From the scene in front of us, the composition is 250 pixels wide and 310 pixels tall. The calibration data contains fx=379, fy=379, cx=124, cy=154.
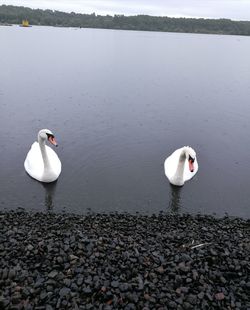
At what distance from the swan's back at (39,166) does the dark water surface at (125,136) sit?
0.32m

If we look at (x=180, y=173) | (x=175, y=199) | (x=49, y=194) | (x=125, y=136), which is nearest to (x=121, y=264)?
(x=175, y=199)

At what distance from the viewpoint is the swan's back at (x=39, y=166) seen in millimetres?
15328

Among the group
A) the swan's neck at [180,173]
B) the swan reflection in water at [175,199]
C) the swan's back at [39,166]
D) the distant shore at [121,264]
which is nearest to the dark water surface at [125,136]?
the swan reflection in water at [175,199]

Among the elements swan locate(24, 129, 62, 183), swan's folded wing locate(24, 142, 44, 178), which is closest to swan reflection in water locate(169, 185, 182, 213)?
swan locate(24, 129, 62, 183)

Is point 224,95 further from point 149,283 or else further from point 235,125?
point 149,283

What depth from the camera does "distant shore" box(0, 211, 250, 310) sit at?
327 inches

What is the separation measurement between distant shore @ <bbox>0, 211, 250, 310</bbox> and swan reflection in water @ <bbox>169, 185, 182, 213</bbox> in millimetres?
1777

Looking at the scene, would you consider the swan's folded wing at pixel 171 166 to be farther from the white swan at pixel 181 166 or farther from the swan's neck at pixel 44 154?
the swan's neck at pixel 44 154

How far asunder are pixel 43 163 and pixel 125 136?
6.84 metres

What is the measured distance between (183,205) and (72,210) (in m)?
4.23

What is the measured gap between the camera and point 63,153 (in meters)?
18.3

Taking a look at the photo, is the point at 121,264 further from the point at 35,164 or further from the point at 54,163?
the point at 35,164

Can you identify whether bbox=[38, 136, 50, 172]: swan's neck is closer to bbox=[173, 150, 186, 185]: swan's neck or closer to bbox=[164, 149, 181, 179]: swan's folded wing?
bbox=[164, 149, 181, 179]: swan's folded wing

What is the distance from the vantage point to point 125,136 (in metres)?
21.4
